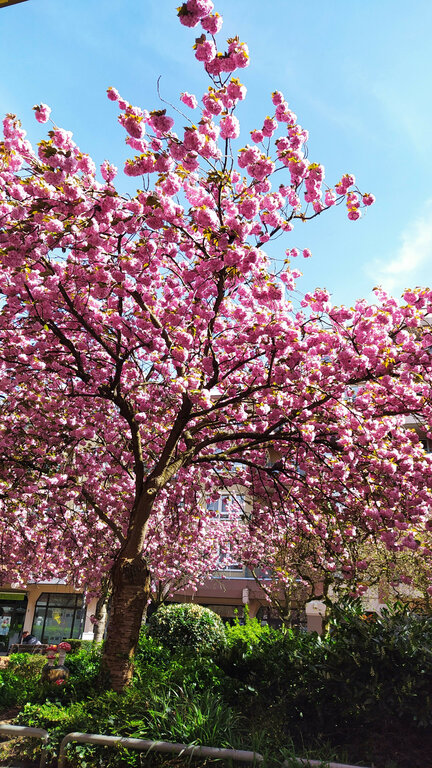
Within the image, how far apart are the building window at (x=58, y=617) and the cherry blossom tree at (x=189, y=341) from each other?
24.7 metres

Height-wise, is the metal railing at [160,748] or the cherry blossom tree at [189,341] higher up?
the cherry blossom tree at [189,341]

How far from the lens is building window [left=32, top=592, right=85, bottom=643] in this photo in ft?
109

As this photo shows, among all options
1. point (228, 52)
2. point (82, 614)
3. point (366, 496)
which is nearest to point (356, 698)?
point (366, 496)

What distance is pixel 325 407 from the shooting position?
8758 millimetres

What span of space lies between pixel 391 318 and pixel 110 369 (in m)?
4.88

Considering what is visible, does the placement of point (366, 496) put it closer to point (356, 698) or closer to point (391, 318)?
point (391, 318)

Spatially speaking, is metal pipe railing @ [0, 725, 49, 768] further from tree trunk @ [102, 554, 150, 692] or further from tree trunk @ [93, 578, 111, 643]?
tree trunk @ [93, 578, 111, 643]

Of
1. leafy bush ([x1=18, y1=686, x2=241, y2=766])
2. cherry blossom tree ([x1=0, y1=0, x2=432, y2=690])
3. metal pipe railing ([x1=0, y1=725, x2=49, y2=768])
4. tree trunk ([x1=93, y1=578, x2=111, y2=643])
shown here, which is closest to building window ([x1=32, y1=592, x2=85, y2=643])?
tree trunk ([x1=93, y1=578, x2=111, y2=643])

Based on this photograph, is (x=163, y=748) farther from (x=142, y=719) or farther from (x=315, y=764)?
(x=315, y=764)

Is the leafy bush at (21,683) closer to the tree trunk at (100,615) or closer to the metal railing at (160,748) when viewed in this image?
the tree trunk at (100,615)

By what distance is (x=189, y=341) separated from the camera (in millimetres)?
7008

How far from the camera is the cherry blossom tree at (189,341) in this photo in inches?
237

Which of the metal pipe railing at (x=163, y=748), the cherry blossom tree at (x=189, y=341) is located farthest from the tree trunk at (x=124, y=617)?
the metal pipe railing at (x=163, y=748)

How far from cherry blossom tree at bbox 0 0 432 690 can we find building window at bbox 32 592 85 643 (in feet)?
81.0
